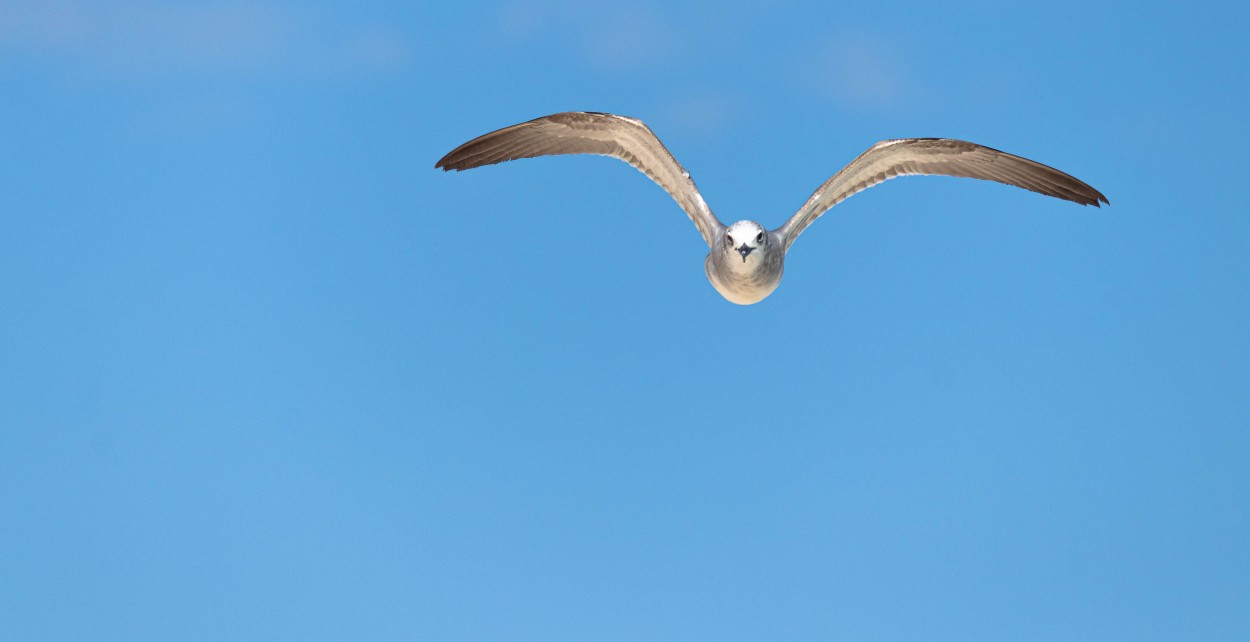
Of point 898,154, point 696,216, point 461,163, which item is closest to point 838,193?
point 898,154

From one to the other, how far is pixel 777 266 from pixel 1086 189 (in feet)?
14.5

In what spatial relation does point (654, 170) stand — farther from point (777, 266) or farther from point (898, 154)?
point (898, 154)

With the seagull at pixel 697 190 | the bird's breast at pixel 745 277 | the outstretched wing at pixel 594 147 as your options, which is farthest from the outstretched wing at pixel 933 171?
the outstretched wing at pixel 594 147

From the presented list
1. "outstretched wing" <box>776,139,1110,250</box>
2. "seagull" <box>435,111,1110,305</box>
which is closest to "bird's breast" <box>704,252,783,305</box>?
"seagull" <box>435,111,1110,305</box>

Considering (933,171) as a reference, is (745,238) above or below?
below

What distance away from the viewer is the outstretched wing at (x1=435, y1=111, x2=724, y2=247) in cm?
1352

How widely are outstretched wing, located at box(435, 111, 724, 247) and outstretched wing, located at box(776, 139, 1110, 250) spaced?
1293mm

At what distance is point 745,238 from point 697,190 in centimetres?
144

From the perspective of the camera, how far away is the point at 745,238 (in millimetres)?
12258

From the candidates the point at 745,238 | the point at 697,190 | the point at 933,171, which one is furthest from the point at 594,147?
the point at 933,171

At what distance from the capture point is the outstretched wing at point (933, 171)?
533 inches

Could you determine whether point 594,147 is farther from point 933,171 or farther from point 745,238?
point 933,171

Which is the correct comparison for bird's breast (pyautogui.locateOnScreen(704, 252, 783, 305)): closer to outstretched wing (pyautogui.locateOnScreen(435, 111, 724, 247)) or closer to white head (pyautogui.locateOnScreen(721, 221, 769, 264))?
white head (pyautogui.locateOnScreen(721, 221, 769, 264))

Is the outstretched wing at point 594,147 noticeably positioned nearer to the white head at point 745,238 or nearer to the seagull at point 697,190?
the seagull at point 697,190
